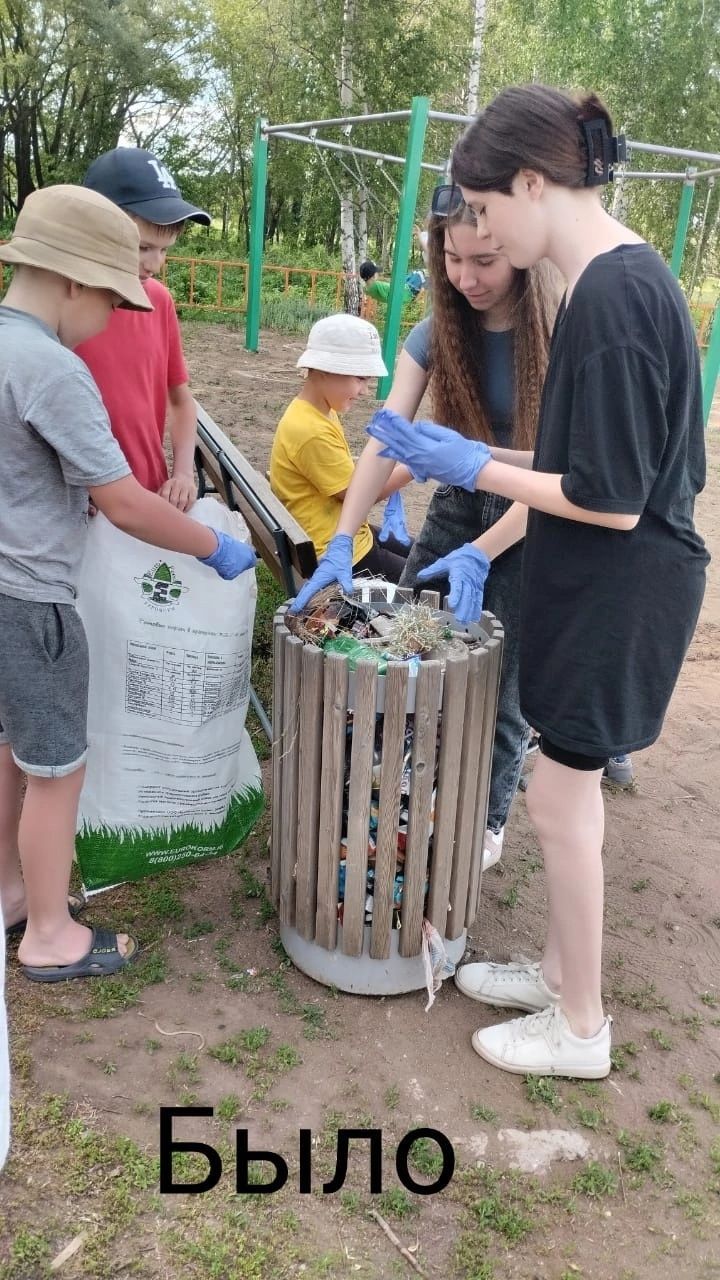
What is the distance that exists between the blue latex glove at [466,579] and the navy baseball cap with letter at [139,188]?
101 centimetres

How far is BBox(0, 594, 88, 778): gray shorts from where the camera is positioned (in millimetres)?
1815

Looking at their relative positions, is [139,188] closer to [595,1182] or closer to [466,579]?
[466,579]

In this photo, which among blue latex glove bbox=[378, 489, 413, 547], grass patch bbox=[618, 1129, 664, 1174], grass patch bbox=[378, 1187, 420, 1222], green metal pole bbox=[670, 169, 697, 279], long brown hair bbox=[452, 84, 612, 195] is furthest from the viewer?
green metal pole bbox=[670, 169, 697, 279]

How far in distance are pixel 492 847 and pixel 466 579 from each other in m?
0.91

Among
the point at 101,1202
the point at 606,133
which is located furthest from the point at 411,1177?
the point at 606,133

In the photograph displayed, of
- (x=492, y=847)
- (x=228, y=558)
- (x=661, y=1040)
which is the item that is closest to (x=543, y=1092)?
(x=661, y=1040)

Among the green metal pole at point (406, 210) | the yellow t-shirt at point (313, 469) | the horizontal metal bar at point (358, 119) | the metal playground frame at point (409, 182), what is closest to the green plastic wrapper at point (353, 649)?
the yellow t-shirt at point (313, 469)

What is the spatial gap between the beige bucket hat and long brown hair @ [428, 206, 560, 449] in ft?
2.22

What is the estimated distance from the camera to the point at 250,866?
257cm

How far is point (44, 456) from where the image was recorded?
5.70ft

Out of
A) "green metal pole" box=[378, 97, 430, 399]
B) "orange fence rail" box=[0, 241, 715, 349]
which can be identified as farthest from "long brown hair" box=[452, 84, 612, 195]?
"orange fence rail" box=[0, 241, 715, 349]

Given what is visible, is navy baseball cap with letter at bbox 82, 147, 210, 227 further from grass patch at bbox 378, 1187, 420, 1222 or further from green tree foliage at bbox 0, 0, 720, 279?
green tree foliage at bbox 0, 0, 720, 279

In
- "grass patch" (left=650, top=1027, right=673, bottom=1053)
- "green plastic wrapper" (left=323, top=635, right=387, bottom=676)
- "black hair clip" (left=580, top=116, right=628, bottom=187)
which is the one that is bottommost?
"grass patch" (left=650, top=1027, right=673, bottom=1053)

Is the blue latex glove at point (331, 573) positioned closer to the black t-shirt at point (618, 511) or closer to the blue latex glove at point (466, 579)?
the blue latex glove at point (466, 579)
